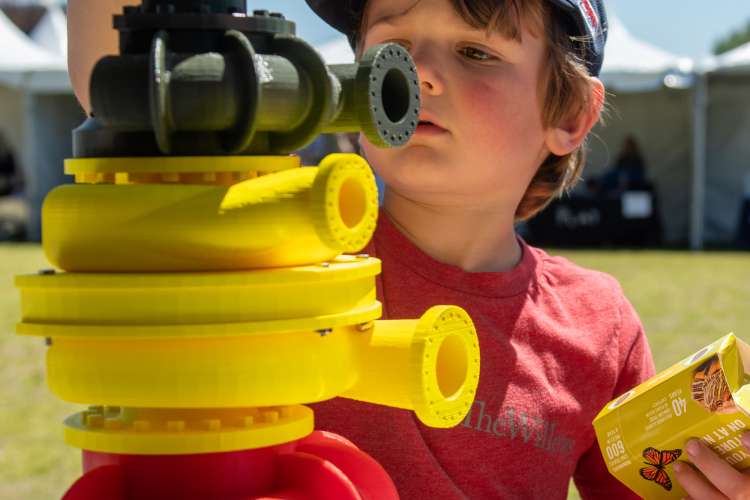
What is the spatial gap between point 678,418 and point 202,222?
0.64 m

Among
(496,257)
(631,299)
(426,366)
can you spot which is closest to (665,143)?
(631,299)

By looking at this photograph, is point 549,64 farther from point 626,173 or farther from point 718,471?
point 626,173

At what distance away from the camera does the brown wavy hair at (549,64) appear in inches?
54.7

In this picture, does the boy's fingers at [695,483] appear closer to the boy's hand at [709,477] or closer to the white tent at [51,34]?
the boy's hand at [709,477]

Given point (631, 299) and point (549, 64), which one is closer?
point (549, 64)

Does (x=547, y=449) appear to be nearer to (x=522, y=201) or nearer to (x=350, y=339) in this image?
(x=522, y=201)

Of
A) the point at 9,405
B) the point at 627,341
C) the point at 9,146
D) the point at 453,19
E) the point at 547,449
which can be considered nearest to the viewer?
the point at 453,19

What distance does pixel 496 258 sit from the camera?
1653 millimetres

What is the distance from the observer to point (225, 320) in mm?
658

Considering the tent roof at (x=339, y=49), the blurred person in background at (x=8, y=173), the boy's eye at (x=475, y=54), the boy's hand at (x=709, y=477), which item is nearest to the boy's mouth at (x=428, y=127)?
the boy's eye at (x=475, y=54)

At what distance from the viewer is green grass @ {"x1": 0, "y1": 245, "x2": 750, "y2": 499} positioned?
371cm

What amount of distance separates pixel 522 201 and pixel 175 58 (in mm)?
1292

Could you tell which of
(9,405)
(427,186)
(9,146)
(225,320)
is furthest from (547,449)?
(9,146)

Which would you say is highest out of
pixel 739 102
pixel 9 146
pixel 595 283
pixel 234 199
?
pixel 234 199
